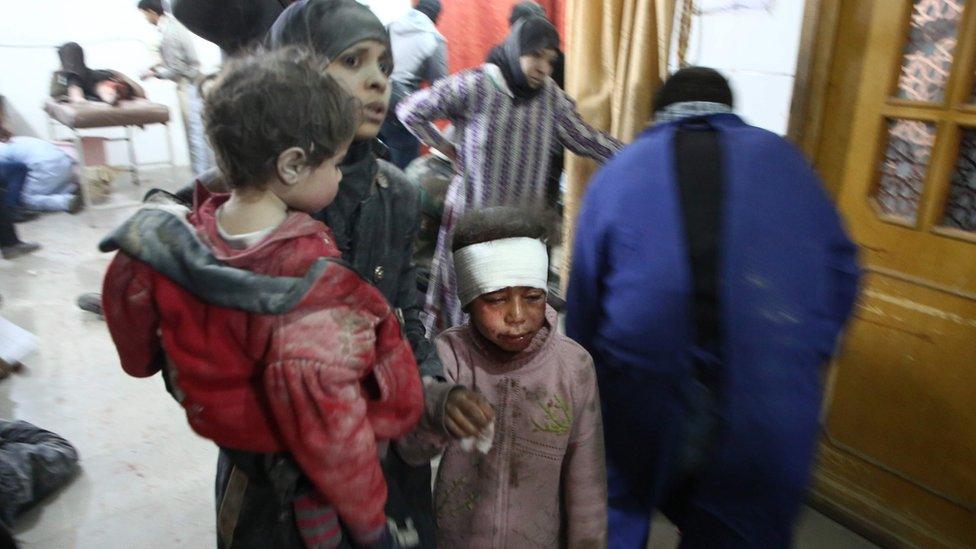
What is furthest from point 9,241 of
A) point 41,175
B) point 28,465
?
point 28,465

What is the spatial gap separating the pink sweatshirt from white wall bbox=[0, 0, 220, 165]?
6.36 metres

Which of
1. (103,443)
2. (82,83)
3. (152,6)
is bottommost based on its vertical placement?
(103,443)

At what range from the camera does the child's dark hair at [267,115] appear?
82 centimetres

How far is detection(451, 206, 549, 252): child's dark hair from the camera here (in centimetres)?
121

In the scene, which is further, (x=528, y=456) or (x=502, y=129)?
(x=502, y=129)

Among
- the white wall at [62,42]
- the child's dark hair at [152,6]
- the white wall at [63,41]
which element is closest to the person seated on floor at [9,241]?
the child's dark hair at [152,6]

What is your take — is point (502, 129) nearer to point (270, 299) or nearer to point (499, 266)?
point (499, 266)

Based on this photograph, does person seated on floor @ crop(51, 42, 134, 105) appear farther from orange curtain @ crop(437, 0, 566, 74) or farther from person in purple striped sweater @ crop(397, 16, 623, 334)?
person in purple striped sweater @ crop(397, 16, 623, 334)

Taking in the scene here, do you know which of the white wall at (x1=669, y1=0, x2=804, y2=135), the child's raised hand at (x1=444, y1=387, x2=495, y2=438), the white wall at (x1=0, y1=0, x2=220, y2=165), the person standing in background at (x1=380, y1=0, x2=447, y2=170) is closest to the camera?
the child's raised hand at (x1=444, y1=387, x2=495, y2=438)

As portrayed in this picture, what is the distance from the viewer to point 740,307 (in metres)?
1.22

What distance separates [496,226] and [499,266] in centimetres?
8

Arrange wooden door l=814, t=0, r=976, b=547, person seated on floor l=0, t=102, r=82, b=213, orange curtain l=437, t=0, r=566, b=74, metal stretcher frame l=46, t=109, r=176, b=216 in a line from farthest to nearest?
1. metal stretcher frame l=46, t=109, r=176, b=216
2. person seated on floor l=0, t=102, r=82, b=213
3. orange curtain l=437, t=0, r=566, b=74
4. wooden door l=814, t=0, r=976, b=547

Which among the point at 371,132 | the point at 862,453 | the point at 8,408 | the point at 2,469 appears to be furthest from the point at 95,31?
the point at 862,453

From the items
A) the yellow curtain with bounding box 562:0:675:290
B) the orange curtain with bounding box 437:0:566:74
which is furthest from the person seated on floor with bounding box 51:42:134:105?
the yellow curtain with bounding box 562:0:675:290
